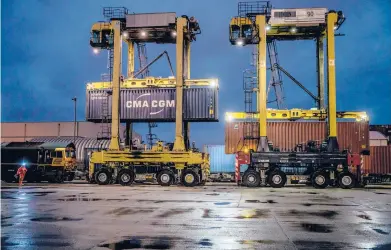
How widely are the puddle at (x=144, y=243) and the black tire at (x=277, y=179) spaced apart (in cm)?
2030

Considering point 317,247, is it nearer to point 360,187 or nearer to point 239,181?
point 239,181

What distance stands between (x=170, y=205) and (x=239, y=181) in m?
14.4

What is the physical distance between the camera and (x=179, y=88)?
32562 mm

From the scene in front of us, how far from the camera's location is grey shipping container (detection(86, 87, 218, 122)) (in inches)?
1304

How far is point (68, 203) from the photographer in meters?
17.1

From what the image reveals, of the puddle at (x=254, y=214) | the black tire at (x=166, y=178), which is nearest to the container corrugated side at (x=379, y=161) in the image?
the black tire at (x=166, y=178)

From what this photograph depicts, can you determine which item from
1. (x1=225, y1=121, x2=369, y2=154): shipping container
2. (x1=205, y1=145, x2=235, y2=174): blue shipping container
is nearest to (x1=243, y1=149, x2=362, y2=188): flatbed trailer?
(x1=225, y1=121, x2=369, y2=154): shipping container

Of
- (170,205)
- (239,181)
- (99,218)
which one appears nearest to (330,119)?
(239,181)

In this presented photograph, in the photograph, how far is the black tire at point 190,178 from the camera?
30.0m

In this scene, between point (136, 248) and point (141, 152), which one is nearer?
point (136, 248)

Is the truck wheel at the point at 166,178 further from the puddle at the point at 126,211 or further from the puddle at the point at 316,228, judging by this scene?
the puddle at the point at 316,228

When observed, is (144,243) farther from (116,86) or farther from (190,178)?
(116,86)

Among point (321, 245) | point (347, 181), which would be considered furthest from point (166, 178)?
point (321, 245)

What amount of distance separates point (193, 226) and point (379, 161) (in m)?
30.8
